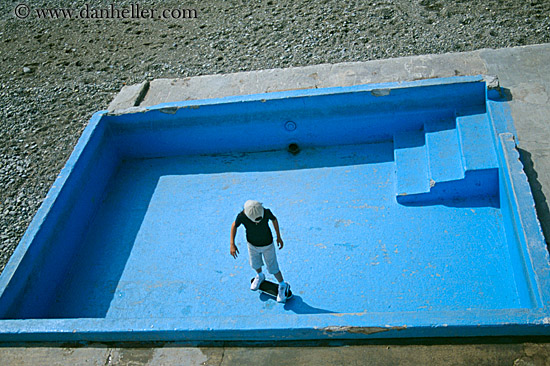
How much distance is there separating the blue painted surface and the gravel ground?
1173 mm

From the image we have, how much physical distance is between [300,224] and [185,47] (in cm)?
485

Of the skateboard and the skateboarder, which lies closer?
the skateboarder

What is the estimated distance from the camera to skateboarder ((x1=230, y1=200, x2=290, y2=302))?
179 inches

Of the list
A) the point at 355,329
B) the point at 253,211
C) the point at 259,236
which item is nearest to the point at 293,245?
the point at 259,236

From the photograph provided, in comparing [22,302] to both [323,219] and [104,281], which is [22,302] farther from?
[323,219]

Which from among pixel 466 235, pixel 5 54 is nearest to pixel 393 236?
pixel 466 235

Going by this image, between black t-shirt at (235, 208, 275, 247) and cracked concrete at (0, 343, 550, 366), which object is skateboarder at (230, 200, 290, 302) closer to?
black t-shirt at (235, 208, 275, 247)

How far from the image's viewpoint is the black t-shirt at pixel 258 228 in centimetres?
469

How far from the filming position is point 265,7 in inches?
396

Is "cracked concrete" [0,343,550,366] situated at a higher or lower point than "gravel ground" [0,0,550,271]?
lower

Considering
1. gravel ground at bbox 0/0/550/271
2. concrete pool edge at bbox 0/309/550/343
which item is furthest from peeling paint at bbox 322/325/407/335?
gravel ground at bbox 0/0/550/271

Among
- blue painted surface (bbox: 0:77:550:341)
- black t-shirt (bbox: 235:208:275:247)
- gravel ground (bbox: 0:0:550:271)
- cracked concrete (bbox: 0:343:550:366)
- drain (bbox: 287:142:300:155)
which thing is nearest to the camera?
cracked concrete (bbox: 0:343:550:366)

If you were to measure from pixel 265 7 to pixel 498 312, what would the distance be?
774 centimetres

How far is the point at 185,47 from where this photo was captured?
9438mm
